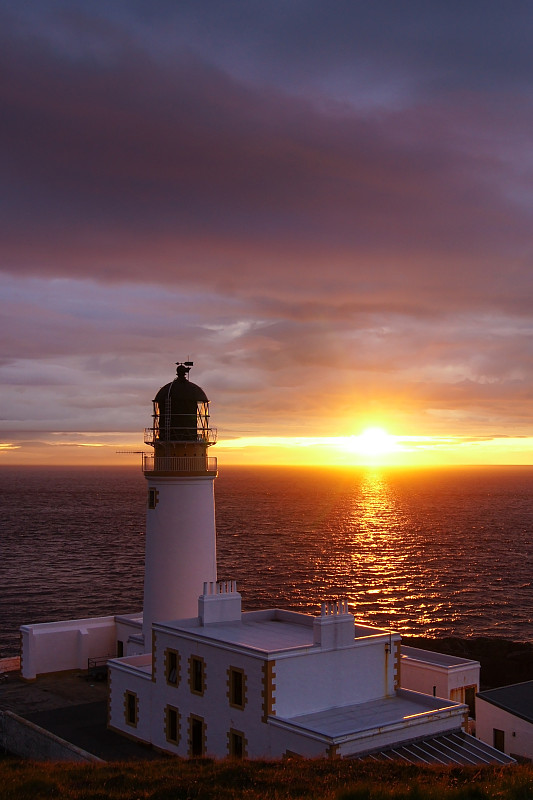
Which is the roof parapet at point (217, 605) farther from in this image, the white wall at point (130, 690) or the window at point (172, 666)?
the white wall at point (130, 690)

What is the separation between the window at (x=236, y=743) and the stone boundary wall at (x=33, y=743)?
12.3 feet

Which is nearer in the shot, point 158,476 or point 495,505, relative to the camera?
point 158,476

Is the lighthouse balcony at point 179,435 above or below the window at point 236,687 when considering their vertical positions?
above

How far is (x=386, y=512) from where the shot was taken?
16412cm

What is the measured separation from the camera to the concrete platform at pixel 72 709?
79.9 feet

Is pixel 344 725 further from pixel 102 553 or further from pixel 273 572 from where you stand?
pixel 102 553

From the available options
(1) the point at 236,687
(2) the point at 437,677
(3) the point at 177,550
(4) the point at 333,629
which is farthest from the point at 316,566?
(1) the point at 236,687

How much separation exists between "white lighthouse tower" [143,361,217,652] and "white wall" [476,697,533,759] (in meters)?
10.6

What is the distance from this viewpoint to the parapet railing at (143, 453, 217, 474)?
2906 cm

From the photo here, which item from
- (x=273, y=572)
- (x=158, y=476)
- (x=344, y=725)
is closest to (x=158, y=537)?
(x=158, y=476)

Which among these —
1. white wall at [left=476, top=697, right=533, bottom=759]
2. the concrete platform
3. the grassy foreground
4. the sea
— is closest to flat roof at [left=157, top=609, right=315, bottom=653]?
the concrete platform

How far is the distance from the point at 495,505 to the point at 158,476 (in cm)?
16803

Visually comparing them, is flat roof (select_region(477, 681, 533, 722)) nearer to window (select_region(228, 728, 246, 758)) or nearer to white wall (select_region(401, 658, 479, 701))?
white wall (select_region(401, 658, 479, 701))

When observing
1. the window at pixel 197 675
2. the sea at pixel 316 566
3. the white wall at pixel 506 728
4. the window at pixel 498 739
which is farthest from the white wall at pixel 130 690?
the sea at pixel 316 566
